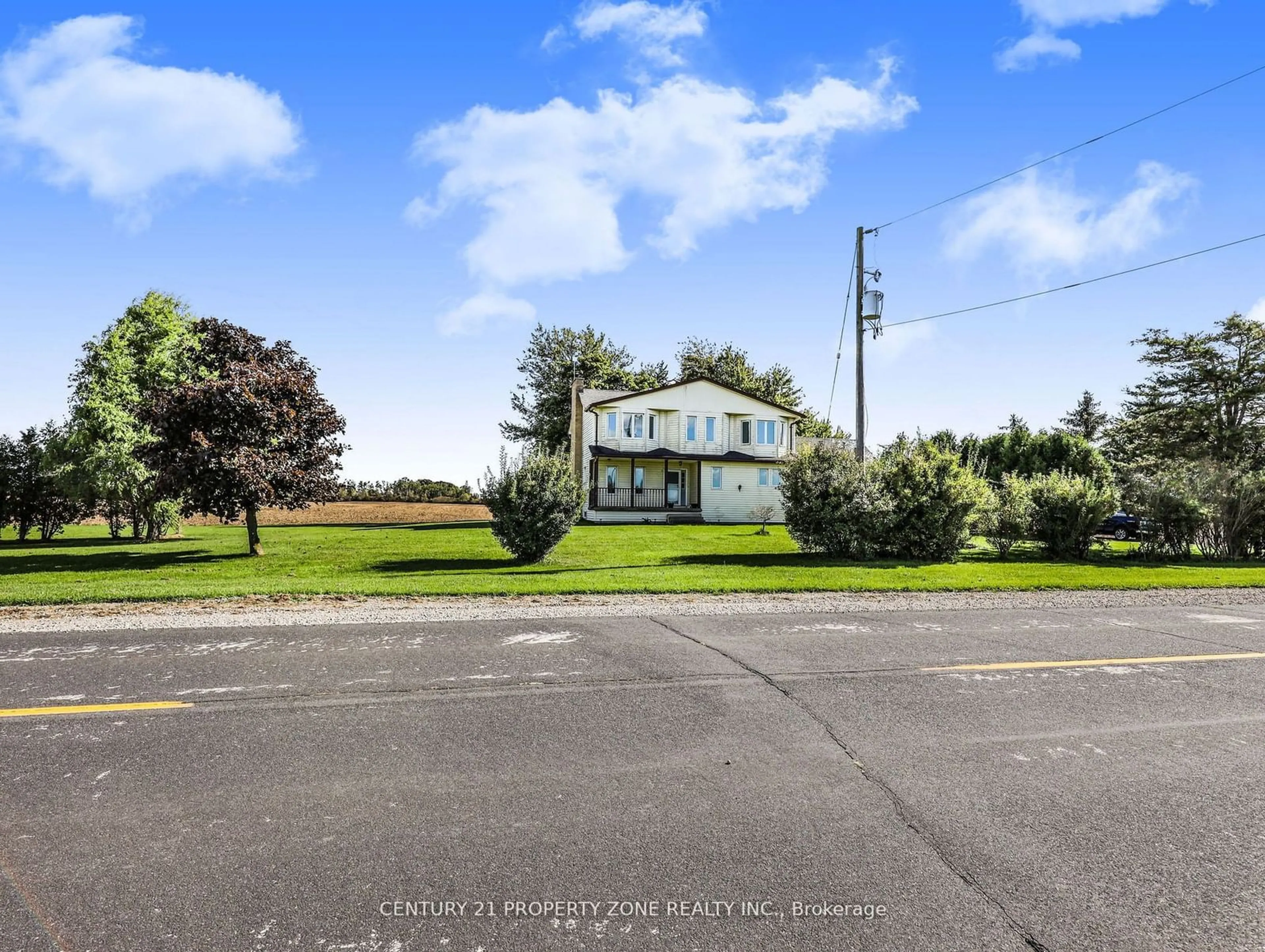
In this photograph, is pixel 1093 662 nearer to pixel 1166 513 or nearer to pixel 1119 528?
pixel 1166 513

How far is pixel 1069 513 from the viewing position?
20.4m

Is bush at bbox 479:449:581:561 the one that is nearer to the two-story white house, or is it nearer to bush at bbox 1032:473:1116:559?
bush at bbox 1032:473:1116:559

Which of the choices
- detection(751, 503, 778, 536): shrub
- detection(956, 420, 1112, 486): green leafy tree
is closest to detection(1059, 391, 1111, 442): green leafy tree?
Result: detection(956, 420, 1112, 486): green leafy tree

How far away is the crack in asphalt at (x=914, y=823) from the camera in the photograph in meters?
2.87

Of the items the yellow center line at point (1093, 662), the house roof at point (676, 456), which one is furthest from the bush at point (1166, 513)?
the house roof at point (676, 456)

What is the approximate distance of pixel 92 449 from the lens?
28672 millimetres

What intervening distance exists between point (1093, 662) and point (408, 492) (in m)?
48.2

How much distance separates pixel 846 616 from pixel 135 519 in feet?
101

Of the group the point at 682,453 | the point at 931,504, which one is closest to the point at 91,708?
the point at 931,504

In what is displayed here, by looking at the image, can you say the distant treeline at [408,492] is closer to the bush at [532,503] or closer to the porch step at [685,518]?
the porch step at [685,518]

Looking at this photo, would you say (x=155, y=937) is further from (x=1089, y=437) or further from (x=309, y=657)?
(x=1089, y=437)

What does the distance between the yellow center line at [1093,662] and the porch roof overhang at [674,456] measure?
1248 inches

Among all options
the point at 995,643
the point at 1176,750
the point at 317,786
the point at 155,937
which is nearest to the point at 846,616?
the point at 995,643

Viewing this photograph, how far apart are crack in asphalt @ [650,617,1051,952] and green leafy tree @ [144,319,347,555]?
53.8 ft
